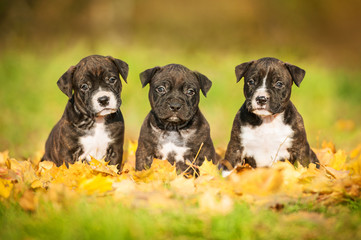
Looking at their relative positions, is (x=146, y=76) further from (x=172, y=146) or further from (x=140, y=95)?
(x=140, y=95)

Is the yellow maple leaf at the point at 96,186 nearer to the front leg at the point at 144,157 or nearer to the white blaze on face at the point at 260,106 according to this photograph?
the front leg at the point at 144,157

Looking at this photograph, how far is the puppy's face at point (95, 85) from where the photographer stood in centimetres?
546

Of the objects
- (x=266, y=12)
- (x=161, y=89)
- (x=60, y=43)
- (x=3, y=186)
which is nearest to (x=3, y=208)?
(x=3, y=186)

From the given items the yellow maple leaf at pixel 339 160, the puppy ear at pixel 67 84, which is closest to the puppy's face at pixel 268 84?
the yellow maple leaf at pixel 339 160

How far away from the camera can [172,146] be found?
561cm

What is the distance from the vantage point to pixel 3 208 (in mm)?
4098

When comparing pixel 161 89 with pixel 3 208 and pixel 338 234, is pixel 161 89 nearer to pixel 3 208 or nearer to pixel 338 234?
pixel 3 208

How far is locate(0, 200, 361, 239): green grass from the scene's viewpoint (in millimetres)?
3400

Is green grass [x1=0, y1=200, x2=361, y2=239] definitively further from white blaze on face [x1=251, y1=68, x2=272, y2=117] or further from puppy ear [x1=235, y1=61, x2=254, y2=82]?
puppy ear [x1=235, y1=61, x2=254, y2=82]

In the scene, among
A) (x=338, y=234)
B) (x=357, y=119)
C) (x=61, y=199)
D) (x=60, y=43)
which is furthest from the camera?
(x=60, y=43)

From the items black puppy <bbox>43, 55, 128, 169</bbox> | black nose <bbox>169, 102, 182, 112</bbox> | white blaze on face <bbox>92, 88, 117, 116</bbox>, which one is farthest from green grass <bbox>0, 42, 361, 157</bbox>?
black nose <bbox>169, 102, 182, 112</bbox>

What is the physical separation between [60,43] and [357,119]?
9159mm

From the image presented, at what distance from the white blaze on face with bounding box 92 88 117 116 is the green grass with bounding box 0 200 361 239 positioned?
6.01 ft

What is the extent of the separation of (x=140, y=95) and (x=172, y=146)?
519 centimetres
